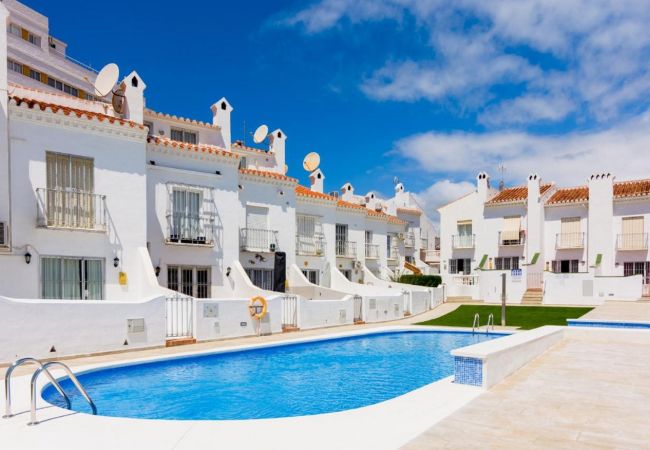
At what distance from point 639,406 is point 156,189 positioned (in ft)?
61.5

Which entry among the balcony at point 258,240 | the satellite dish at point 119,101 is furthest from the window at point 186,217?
the satellite dish at point 119,101

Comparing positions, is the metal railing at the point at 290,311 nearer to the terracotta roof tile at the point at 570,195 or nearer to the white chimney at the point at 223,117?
the white chimney at the point at 223,117

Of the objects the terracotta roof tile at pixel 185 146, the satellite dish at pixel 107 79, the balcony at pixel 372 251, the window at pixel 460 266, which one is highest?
the satellite dish at pixel 107 79

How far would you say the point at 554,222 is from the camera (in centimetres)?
3962

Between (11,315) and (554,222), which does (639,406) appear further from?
(554,222)

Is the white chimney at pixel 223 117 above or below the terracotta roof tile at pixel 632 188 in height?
above

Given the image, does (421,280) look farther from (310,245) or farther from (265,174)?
(265,174)

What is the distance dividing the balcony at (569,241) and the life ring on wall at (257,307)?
1134 inches

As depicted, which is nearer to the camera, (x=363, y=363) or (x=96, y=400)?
(x=96, y=400)

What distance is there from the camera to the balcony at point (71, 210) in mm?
17188

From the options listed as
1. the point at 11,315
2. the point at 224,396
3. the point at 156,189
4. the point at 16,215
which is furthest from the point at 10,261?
the point at 224,396

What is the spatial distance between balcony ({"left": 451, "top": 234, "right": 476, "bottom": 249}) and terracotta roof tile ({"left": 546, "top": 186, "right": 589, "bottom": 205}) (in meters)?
6.92

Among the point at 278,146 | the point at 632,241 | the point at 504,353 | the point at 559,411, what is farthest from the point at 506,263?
the point at 559,411

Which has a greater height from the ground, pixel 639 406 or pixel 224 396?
pixel 639 406
